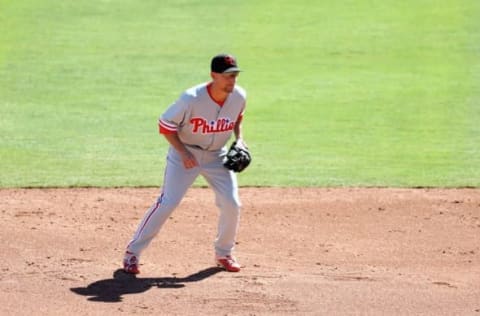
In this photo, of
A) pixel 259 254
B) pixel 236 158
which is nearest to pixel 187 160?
pixel 236 158

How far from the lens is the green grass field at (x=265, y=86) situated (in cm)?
1220

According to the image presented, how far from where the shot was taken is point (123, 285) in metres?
7.94

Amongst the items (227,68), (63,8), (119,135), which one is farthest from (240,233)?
(63,8)

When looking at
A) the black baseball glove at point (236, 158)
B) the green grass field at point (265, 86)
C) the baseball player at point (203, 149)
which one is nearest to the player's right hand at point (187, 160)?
the baseball player at point (203, 149)

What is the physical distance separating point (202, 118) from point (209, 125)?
88 millimetres

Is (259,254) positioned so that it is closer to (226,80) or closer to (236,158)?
(236,158)

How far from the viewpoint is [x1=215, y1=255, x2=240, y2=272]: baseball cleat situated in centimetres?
837

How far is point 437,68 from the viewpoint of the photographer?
53.1ft

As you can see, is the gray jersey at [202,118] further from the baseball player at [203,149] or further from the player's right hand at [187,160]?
the player's right hand at [187,160]

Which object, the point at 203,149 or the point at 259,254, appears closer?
the point at 203,149

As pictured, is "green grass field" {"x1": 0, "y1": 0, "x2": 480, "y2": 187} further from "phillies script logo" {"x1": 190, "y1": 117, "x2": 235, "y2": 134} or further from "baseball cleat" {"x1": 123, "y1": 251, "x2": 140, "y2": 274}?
"phillies script logo" {"x1": 190, "y1": 117, "x2": 235, "y2": 134}

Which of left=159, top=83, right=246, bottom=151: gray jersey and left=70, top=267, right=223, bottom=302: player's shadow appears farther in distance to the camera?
left=159, top=83, right=246, bottom=151: gray jersey

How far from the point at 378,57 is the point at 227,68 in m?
9.27

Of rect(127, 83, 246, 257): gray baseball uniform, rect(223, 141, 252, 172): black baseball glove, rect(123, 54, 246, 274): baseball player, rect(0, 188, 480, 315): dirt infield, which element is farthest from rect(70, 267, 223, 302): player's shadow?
rect(223, 141, 252, 172): black baseball glove
